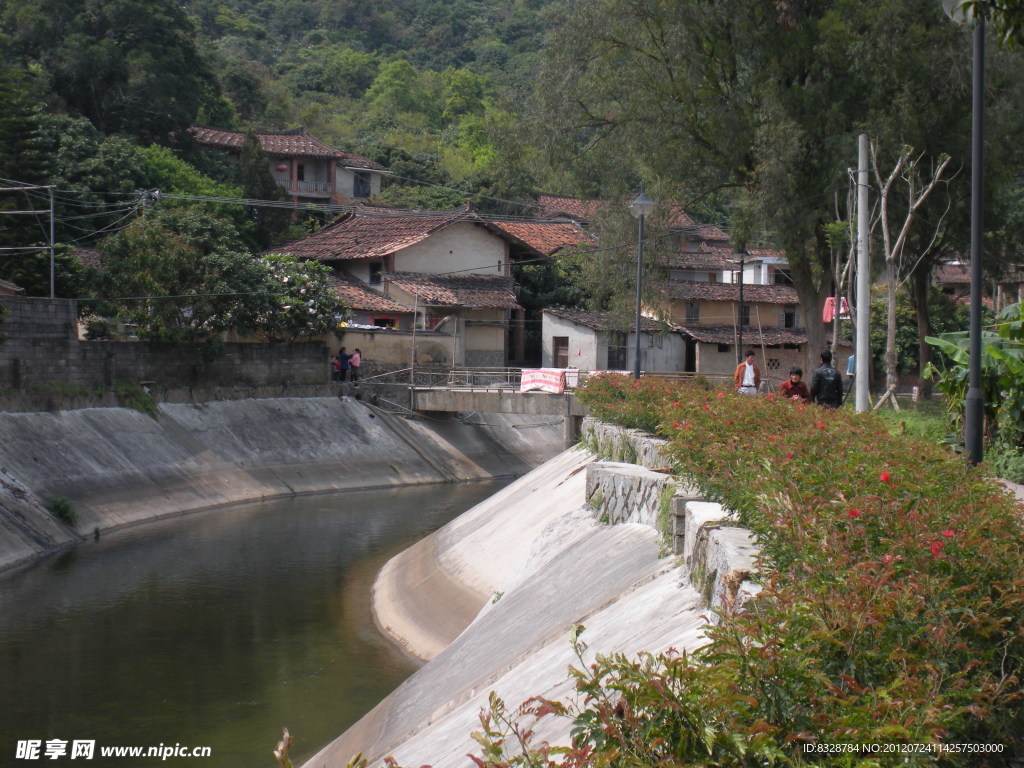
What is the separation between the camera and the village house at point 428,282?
160 ft

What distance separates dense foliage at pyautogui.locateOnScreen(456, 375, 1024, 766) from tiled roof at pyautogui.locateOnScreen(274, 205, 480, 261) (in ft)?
146

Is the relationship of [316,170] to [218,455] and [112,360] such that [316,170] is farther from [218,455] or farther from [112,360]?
[218,455]

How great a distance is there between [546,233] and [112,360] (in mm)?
28866

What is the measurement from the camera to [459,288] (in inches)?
2057

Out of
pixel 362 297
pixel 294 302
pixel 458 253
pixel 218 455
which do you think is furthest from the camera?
pixel 458 253

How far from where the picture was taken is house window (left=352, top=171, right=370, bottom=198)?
73125 mm

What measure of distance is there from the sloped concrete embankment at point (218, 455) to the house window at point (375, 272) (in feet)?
31.0

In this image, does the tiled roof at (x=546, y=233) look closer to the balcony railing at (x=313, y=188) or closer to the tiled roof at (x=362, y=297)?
the tiled roof at (x=362, y=297)

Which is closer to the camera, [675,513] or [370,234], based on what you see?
[675,513]

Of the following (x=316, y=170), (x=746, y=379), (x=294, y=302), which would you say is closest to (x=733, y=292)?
(x=294, y=302)

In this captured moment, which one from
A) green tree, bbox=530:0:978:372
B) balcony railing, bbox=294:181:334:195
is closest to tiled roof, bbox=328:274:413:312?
green tree, bbox=530:0:978:372

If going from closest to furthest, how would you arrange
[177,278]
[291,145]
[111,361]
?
[111,361] → [177,278] → [291,145]

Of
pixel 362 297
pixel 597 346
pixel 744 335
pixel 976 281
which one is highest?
pixel 362 297

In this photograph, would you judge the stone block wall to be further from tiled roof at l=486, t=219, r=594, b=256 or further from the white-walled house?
tiled roof at l=486, t=219, r=594, b=256
